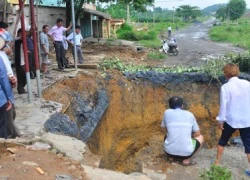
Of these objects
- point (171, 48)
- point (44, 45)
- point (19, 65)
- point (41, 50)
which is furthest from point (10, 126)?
point (171, 48)

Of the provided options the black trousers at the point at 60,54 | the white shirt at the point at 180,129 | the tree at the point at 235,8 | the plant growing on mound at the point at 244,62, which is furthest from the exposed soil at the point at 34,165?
the tree at the point at 235,8

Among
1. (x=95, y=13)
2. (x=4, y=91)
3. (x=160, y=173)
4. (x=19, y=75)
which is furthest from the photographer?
(x=95, y=13)

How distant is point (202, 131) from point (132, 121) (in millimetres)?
2021

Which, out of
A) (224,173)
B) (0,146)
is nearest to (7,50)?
(0,146)

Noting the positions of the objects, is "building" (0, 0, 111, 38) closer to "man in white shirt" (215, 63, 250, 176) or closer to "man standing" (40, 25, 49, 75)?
"man standing" (40, 25, 49, 75)

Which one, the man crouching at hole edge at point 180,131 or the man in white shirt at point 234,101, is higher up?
the man in white shirt at point 234,101

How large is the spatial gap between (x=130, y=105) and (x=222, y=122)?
4.62 m

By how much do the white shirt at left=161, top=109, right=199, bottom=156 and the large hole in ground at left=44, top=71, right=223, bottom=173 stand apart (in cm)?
159

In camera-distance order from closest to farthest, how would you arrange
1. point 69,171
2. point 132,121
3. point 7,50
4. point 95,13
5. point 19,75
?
point 69,171 < point 7,50 < point 19,75 < point 132,121 < point 95,13

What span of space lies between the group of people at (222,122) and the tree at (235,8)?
7467cm

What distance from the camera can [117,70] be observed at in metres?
11.6

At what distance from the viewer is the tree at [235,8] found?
77.5m

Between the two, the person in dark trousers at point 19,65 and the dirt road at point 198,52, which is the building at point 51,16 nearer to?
the person in dark trousers at point 19,65

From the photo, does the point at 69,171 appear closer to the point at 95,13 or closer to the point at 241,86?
the point at 241,86
